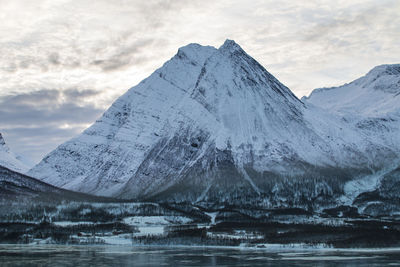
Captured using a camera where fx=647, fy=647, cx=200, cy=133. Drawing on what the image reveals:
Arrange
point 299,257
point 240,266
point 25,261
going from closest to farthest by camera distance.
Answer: point 240,266 → point 25,261 → point 299,257

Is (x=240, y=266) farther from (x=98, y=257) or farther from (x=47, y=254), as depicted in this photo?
(x=47, y=254)

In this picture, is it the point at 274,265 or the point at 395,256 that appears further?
the point at 395,256

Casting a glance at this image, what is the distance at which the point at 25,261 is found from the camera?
174 meters

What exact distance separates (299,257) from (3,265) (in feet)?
269

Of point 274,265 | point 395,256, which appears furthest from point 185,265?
point 395,256

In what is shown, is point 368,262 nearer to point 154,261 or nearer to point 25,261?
point 154,261

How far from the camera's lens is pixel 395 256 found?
187375 mm

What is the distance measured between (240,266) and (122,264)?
30801 mm

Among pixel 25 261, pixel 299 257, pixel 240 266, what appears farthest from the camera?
pixel 299 257

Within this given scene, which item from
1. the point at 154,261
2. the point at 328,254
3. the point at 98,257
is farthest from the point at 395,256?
the point at 98,257

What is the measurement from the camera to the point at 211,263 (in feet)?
559

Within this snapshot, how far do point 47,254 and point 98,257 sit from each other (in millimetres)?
18355

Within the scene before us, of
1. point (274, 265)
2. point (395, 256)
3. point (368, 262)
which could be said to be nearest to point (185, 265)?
point (274, 265)

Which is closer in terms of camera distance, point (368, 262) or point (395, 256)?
point (368, 262)
